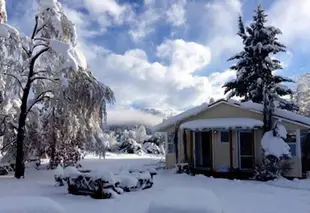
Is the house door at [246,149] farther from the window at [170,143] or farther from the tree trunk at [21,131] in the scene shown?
the tree trunk at [21,131]

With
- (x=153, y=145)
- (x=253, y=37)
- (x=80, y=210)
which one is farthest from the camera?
(x=153, y=145)

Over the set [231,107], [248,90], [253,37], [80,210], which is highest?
[253,37]

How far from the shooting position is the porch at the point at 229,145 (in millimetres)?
16562

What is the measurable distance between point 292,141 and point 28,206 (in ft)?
45.5

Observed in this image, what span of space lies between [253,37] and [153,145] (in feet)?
51.6

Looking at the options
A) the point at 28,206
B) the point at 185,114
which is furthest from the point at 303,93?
the point at 28,206

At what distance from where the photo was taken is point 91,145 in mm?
17641

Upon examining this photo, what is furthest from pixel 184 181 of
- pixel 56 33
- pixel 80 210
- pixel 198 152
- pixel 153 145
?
pixel 153 145

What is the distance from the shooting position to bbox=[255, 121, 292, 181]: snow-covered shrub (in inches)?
586

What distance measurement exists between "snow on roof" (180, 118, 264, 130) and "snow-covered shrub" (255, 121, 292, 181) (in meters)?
0.94

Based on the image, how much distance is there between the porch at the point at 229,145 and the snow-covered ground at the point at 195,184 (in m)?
1.66

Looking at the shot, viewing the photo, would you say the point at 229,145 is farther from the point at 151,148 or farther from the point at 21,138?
the point at 151,148

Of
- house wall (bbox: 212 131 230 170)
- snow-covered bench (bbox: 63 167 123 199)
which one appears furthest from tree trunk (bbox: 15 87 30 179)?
house wall (bbox: 212 131 230 170)

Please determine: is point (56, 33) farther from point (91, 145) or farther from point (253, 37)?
point (253, 37)
